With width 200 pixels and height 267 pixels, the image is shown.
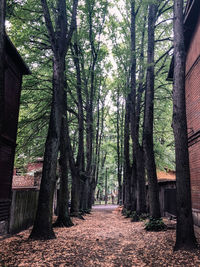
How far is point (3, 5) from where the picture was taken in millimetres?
5270

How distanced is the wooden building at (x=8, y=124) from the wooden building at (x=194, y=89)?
8.34 m

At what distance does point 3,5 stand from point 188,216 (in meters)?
7.04

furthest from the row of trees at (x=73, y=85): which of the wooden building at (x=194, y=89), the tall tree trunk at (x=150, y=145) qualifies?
the wooden building at (x=194, y=89)

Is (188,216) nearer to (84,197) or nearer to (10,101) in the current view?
(10,101)

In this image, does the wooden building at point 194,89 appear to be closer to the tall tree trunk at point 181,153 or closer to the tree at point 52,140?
the tall tree trunk at point 181,153

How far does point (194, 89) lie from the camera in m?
12.0

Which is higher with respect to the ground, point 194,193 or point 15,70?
point 15,70

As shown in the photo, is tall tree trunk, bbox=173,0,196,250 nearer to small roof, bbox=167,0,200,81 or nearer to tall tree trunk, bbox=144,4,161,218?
tall tree trunk, bbox=144,4,161,218

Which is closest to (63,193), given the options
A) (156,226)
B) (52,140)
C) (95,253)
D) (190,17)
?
(52,140)

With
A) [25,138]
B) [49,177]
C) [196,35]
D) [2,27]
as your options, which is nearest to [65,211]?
[49,177]

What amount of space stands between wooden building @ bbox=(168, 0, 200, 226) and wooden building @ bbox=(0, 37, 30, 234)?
834cm

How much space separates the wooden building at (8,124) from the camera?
9.53 m

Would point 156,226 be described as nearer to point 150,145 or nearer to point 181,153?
point 150,145

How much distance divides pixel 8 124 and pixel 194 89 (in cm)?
917
